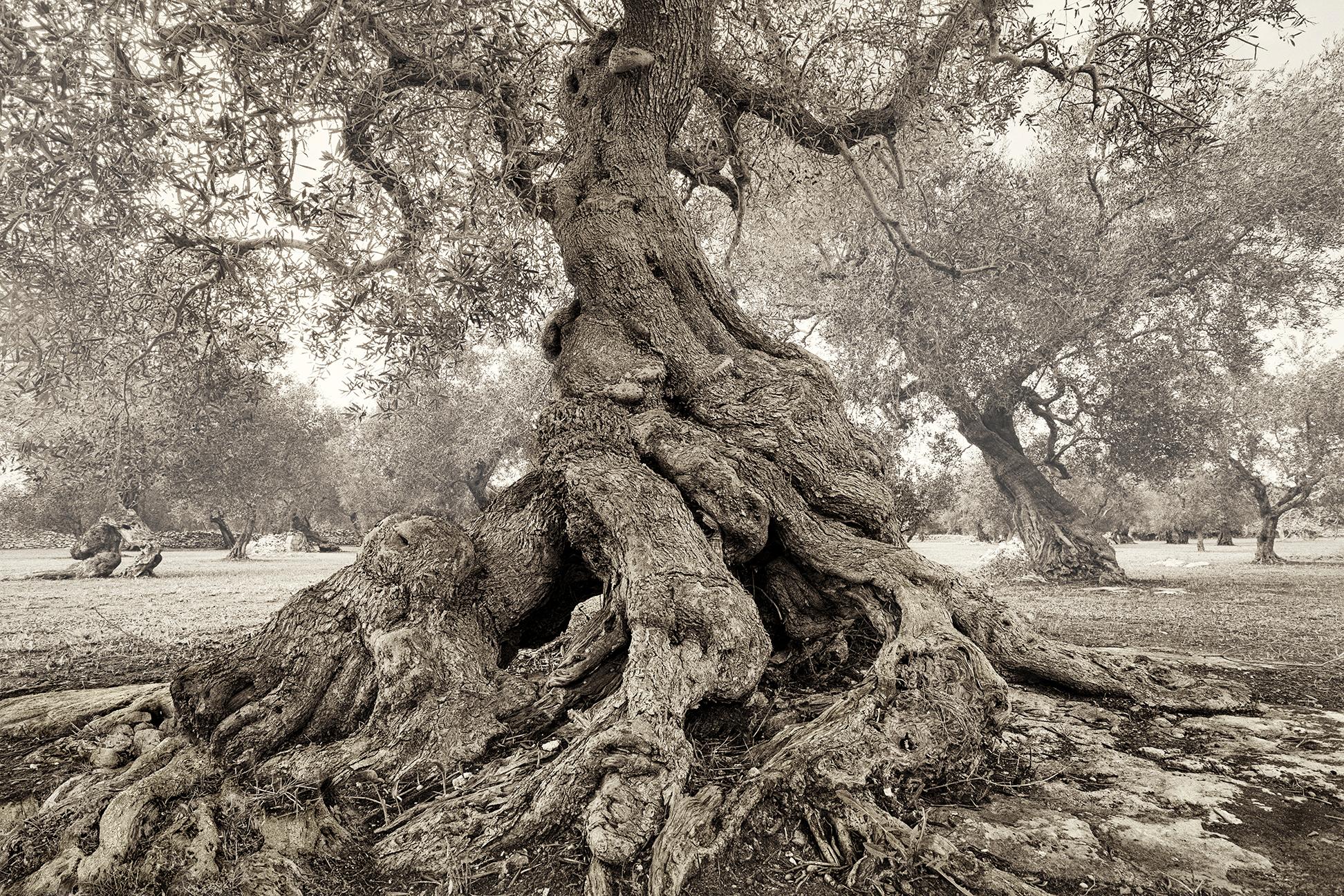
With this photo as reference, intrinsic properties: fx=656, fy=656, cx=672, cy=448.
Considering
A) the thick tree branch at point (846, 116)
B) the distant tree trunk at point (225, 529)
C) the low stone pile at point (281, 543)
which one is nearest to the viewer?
the thick tree branch at point (846, 116)

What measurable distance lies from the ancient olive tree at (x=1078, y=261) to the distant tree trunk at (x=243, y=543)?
26915 mm

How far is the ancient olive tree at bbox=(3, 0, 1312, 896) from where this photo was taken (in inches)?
127

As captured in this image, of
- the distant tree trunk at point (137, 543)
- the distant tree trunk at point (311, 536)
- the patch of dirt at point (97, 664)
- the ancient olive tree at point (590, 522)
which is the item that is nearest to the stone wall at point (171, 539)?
the distant tree trunk at point (311, 536)

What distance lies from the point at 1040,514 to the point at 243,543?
110 feet

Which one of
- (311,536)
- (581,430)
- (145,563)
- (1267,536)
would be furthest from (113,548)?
(1267,536)

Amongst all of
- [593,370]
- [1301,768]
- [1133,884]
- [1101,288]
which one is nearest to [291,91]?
[593,370]

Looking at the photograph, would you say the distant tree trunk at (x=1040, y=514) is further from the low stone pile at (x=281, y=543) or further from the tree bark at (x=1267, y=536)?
the low stone pile at (x=281, y=543)

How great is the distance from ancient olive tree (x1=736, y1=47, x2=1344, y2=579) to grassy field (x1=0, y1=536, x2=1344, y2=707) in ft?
16.9

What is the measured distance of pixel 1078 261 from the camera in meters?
14.7

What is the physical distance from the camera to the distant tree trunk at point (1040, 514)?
1877cm

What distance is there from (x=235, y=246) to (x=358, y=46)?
2858 millimetres

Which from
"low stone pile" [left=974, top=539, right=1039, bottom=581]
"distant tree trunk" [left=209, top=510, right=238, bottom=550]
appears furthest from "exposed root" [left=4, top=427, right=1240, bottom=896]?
"distant tree trunk" [left=209, top=510, right=238, bottom=550]

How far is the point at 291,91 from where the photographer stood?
6.50 meters

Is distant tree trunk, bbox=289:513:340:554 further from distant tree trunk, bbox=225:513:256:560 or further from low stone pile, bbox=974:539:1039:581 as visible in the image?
low stone pile, bbox=974:539:1039:581
